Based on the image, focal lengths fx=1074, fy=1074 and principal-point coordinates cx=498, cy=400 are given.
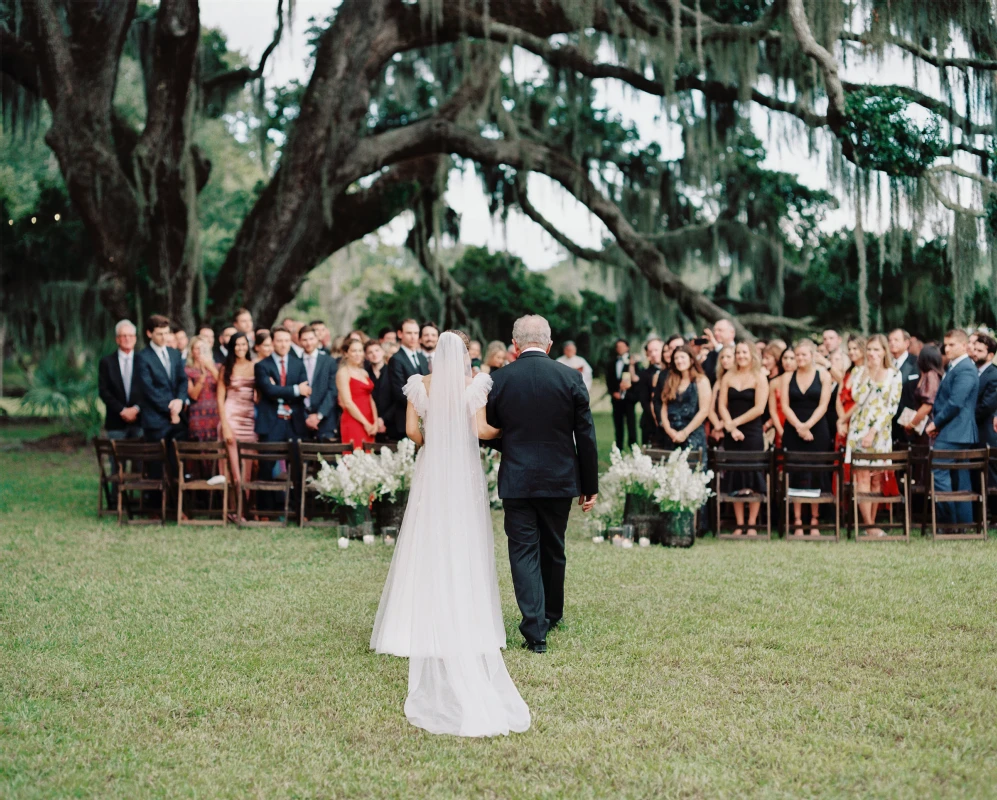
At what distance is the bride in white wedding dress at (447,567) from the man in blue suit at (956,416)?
5321mm

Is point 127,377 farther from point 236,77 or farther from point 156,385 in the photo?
point 236,77

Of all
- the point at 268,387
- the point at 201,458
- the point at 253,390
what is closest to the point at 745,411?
the point at 268,387

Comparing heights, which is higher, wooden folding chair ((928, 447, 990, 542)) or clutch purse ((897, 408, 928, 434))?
clutch purse ((897, 408, 928, 434))

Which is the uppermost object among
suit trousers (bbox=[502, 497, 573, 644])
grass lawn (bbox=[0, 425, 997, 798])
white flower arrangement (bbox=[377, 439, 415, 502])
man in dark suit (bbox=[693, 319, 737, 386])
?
man in dark suit (bbox=[693, 319, 737, 386])

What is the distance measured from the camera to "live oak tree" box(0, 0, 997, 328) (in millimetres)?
12844

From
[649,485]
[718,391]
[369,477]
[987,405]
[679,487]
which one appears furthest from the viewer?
[718,391]

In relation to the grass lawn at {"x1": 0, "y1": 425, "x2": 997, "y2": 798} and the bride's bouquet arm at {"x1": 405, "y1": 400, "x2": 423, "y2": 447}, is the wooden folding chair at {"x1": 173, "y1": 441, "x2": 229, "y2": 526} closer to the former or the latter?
the grass lawn at {"x1": 0, "y1": 425, "x2": 997, "y2": 798}

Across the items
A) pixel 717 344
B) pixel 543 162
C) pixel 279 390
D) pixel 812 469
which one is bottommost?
pixel 812 469

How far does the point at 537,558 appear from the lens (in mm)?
5766

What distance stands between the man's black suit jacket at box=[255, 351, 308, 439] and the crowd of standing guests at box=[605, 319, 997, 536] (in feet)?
11.6

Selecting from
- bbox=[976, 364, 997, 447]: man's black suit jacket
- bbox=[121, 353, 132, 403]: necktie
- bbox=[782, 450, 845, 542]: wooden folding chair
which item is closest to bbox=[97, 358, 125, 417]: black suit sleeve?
bbox=[121, 353, 132, 403]: necktie

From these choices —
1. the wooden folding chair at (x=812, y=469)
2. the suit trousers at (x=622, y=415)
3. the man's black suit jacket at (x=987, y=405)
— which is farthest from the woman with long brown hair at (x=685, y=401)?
the suit trousers at (x=622, y=415)

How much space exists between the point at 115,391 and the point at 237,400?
126 centimetres

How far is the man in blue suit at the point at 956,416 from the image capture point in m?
9.31
